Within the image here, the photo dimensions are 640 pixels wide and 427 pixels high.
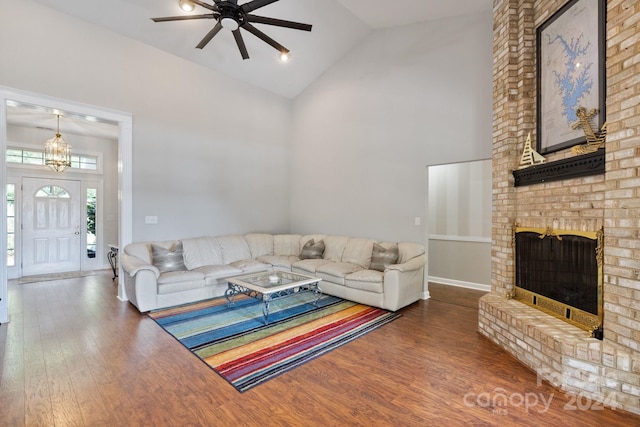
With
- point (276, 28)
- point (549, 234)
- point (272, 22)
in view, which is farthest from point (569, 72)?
point (276, 28)

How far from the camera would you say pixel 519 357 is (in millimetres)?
2578

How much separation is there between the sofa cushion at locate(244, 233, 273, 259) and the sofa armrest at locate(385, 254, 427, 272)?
8.62 feet

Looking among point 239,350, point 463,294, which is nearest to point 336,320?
point 239,350

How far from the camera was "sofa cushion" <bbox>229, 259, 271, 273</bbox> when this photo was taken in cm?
472

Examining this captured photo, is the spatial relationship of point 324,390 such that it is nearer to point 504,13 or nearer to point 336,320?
point 336,320

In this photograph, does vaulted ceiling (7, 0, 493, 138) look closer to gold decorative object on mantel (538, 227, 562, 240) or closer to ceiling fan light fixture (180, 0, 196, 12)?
ceiling fan light fixture (180, 0, 196, 12)

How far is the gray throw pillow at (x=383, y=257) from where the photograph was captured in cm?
431

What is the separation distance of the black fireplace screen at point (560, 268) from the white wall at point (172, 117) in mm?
4560

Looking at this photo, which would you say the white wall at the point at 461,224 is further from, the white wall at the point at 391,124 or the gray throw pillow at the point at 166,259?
the gray throw pillow at the point at 166,259

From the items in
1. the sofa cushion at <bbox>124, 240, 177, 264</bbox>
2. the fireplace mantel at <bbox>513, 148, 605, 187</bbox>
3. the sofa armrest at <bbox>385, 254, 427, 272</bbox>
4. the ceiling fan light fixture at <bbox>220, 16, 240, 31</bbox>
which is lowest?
the sofa armrest at <bbox>385, 254, 427, 272</bbox>

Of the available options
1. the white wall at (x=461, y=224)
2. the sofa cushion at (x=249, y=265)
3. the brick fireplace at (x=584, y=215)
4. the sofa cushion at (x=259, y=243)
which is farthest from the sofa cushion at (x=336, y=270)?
the brick fireplace at (x=584, y=215)

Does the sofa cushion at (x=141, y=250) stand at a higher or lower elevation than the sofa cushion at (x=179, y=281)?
higher

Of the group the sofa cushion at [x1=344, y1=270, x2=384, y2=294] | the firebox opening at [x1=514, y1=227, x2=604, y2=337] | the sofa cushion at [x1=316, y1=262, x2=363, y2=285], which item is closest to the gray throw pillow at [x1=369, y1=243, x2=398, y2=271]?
the sofa cushion at [x1=344, y1=270, x2=384, y2=294]

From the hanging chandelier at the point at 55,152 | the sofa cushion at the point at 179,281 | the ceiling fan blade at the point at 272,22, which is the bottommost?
the sofa cushion at the point at 179,281
